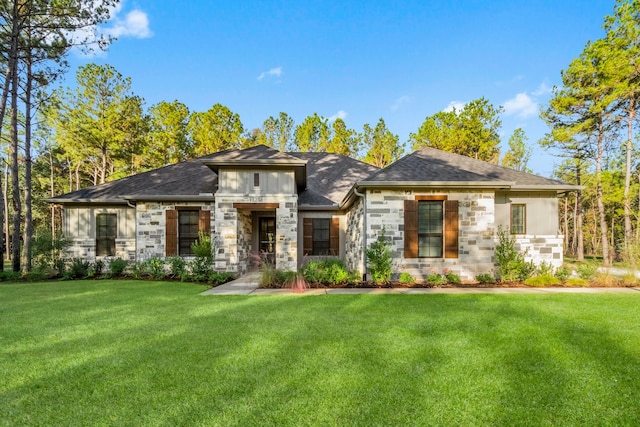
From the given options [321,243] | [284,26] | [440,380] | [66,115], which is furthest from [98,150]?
[440,380]

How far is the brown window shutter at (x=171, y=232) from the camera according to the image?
1091cm

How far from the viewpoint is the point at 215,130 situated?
20.2 m

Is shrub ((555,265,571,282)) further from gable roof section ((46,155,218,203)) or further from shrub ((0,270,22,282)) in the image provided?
shrub ((0,270,22,282))

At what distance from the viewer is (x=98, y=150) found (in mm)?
19781

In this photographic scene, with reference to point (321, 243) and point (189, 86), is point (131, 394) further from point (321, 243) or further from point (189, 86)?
point (189, 86)

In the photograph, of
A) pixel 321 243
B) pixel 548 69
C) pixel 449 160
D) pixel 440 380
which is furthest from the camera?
pixel 548 69

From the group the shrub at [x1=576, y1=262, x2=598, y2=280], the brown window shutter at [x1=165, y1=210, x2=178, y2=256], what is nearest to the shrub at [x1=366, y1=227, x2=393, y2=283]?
the shrub at [x1=576, y1=262, x2=598, y2=280]

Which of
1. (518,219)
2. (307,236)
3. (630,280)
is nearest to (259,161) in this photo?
(307,236)

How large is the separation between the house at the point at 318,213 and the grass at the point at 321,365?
341 cm

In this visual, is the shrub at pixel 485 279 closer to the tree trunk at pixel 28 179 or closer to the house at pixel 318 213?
the house at pixel 318 213

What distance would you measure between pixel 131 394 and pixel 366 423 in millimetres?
2001

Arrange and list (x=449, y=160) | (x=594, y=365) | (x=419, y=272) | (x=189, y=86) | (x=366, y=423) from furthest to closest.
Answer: (x=189, y=86), (x=449, y=160), (x=419, y=272), (x=594, y=365), (x=366, y=423)

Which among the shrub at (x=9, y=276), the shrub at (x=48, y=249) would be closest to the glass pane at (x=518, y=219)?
the shrub at (x=48, y=249)

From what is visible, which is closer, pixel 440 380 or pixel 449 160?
pixel 440 380
